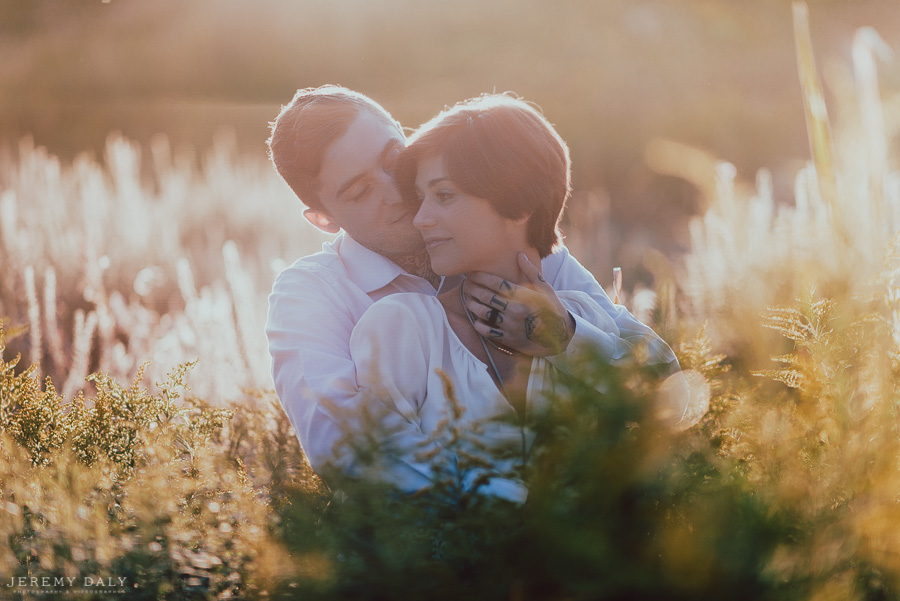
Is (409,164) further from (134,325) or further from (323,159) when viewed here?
(134,325)

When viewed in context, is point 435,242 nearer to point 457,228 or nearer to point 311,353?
point 457,228

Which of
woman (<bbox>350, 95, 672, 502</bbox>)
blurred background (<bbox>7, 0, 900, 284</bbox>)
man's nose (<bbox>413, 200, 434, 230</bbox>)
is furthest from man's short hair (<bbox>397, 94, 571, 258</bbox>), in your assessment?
blurred background (<bbox>7, 0, 900, 284</bbox>)

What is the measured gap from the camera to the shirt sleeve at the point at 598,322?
5.79ft

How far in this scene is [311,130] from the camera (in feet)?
8.67

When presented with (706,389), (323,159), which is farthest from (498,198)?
(706,389)

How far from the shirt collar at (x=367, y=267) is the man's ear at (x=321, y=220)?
206 millimetres

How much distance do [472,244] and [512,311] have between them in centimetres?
26

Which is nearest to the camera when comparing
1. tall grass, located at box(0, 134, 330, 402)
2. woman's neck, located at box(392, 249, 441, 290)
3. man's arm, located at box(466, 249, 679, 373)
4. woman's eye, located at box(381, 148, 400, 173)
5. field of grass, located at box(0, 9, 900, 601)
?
field of grass, located at box(0, 9, 900, 601)

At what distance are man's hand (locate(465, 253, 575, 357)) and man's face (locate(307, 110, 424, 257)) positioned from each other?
53cm

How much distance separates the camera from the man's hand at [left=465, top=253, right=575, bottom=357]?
196 centimetres

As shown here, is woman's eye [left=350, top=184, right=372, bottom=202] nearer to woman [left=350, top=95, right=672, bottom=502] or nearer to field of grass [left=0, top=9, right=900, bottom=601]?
woman [left=350, top=95, right=672, bottom=502]

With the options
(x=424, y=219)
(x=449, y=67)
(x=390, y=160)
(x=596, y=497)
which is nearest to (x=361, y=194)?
(x=390, y=160)

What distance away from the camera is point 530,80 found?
16.9 meters

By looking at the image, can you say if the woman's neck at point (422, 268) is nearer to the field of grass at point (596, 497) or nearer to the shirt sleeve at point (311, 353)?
the shirt sleeve at point (311, 353)
